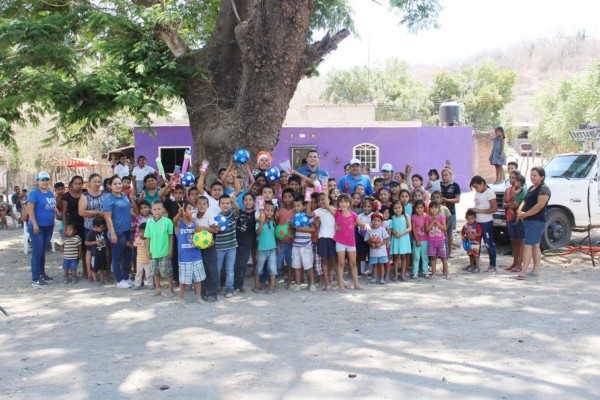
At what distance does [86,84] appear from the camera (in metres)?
9.25

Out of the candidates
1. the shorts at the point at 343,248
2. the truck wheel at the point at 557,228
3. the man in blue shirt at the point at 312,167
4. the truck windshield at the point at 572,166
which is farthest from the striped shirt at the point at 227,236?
→ the truck windshield at the point at 572,166

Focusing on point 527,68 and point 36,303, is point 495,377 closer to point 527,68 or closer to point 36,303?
point 36,303

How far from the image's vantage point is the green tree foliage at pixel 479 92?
38.7m

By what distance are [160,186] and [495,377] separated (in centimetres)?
627

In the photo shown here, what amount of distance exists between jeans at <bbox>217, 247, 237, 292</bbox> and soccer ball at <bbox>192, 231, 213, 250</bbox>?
41cm

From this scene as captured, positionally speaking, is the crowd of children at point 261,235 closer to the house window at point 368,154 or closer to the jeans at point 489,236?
the jeans at point 489,236

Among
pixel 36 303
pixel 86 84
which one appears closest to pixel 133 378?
pixel 36 303

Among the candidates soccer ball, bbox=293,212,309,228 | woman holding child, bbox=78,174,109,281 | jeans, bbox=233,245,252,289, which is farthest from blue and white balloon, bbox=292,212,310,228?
woman holding child, bbox=78,174,109,281

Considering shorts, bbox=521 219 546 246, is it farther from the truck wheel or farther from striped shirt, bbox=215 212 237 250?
striped shirt, bbox=215 212 237 250

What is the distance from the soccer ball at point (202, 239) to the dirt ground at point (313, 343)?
2.45ft

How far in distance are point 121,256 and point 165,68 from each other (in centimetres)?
345

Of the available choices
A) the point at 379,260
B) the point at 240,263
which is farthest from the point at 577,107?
the point at 240,263

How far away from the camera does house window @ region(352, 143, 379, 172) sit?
76.6ft

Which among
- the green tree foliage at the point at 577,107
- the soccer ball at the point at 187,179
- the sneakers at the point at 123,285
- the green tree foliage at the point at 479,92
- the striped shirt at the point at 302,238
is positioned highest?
the green tree foliage at the point at 479,92
